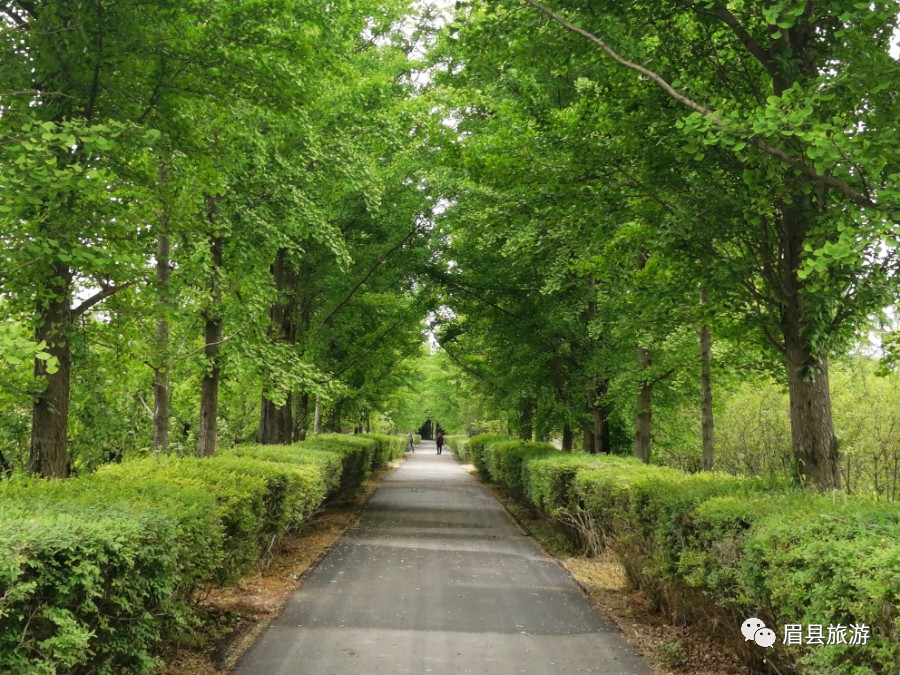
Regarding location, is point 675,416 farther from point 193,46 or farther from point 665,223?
point 193,46

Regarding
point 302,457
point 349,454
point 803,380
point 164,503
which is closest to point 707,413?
point 803,380

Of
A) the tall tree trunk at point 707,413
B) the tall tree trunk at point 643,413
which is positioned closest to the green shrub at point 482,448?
the tall tree trunk at point 643,413

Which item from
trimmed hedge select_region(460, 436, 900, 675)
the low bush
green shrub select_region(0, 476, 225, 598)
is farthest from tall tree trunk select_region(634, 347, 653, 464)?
the low bush

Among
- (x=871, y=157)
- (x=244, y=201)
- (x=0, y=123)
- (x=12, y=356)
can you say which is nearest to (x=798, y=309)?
(x=871, y=157)

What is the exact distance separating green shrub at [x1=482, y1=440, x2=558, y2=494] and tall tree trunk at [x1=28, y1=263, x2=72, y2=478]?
11.6 meters

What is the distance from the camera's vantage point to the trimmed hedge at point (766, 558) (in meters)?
3.35

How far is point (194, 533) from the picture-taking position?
5246 mm

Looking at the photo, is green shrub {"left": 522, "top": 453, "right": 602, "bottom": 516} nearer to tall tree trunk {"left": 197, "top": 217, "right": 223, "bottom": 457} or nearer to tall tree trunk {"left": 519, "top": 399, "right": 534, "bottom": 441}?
tall tree trunk {"left": 519, "top": 399, "right": 534, "bottom": 441}

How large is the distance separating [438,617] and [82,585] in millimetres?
4565

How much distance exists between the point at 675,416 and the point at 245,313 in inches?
495

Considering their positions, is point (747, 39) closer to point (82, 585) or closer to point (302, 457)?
point (82, 585)

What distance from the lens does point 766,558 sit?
4258 millimetres

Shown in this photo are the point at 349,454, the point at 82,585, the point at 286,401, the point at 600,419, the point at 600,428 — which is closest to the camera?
the point at 82,585

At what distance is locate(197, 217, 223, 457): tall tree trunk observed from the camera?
1041cm
